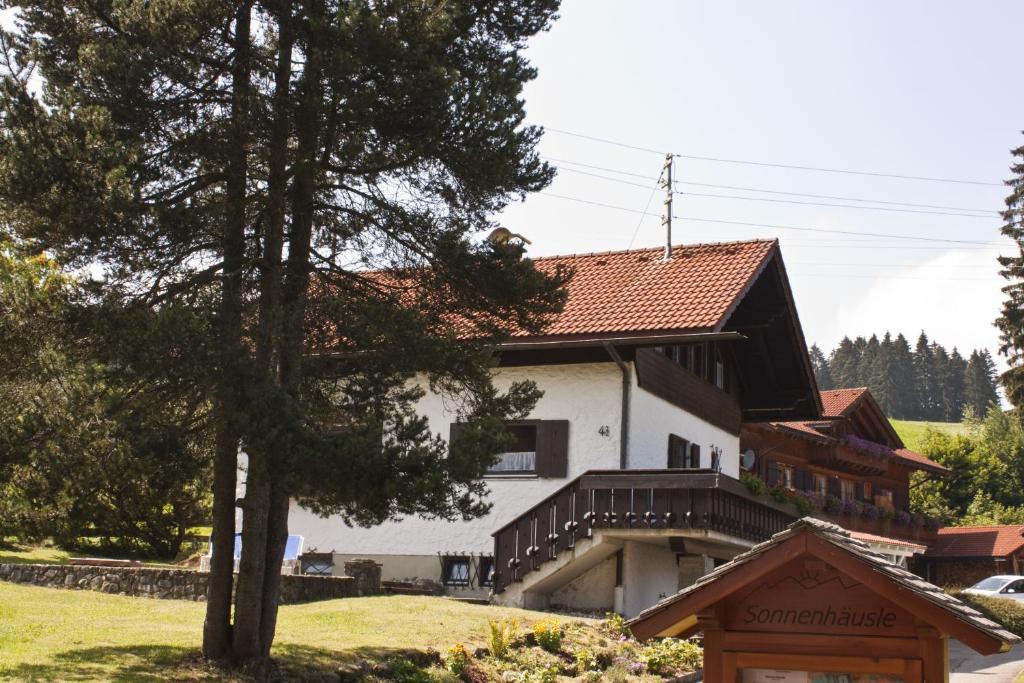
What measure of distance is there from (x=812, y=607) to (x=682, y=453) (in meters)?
17.9

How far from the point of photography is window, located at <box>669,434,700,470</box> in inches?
973

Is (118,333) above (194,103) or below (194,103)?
below

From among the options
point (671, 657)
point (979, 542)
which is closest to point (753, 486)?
point (671, 657)

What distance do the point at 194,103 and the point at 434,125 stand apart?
2.72 metres

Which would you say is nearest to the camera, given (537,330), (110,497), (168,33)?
(168,33)

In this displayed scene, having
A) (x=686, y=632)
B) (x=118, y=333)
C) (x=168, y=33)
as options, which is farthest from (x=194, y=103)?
(x=686, y=632)

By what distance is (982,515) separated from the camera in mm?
61875

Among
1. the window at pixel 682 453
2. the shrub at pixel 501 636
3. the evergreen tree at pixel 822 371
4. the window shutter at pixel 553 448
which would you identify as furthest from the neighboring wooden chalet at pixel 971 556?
the evergreen tree at pixel 822 371

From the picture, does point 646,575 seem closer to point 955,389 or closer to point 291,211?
point 291,211

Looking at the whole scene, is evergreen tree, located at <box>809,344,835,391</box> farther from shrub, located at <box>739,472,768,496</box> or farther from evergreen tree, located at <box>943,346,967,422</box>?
shrub, located at <box>739,472,768,496</box>

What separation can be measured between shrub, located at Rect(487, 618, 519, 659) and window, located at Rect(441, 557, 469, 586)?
6.91 metres

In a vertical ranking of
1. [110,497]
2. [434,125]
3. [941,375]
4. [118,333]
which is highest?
[941,375]

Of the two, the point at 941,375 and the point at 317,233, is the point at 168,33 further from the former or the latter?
the point at 941,375

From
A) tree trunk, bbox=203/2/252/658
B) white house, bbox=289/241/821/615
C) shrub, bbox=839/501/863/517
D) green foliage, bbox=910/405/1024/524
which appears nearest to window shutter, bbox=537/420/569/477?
white house, bbox=289/241/821/615
